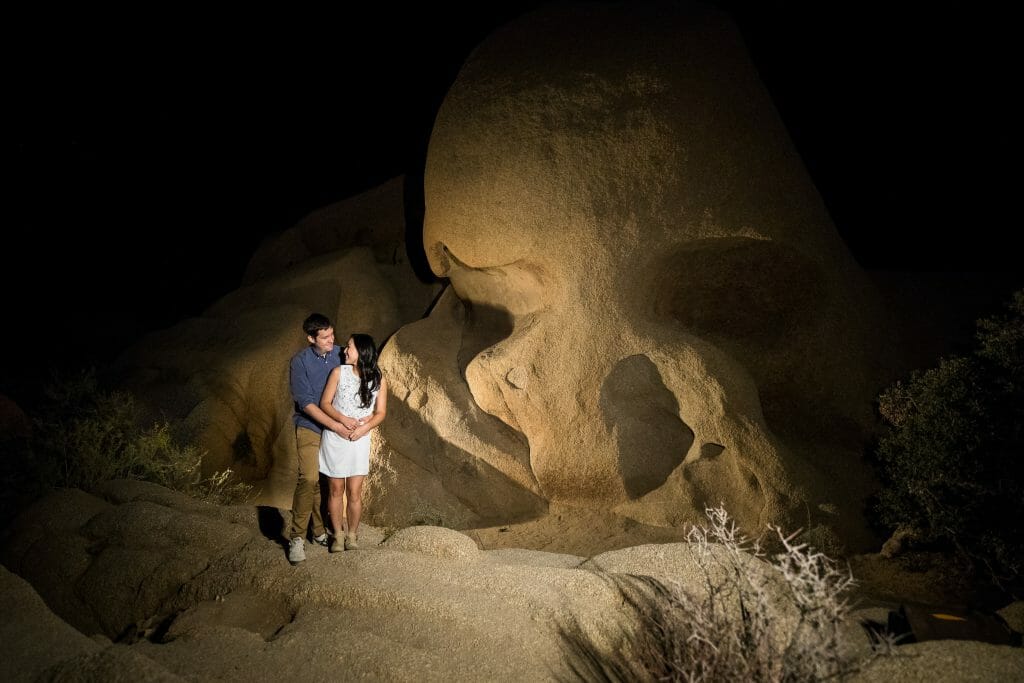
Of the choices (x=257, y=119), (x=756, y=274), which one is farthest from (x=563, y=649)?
(x=257, y=119)

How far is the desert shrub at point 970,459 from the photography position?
14.6 feet

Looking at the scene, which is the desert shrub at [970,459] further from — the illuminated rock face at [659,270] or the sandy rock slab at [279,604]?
the sandy rock slab at [279,604]

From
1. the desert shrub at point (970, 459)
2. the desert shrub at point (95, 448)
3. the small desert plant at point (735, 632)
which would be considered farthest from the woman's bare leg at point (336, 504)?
the desert shrub at point (970, 459)

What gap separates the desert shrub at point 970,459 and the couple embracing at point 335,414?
13.9 feet

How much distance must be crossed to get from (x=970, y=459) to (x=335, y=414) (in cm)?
467

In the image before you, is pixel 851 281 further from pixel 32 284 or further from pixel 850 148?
pixel 32 284

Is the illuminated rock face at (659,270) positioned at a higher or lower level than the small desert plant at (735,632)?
higher

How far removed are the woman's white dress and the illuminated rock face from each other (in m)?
2.21

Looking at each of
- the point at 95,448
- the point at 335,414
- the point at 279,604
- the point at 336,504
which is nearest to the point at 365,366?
the point at 335,414

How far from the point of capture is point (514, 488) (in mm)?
6805

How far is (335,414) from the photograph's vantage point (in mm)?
4051

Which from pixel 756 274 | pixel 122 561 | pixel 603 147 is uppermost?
pixel 603 147

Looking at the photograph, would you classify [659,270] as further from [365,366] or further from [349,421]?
[349,421]

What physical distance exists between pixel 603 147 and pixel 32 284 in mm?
14262
